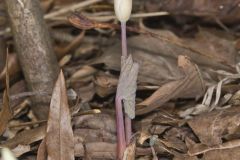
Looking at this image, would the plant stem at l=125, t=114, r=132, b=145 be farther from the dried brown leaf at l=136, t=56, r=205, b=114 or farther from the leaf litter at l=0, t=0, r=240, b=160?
the dried brown leaf at l=136, t=56, r=205, b=114

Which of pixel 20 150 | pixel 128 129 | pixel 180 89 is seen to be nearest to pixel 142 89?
pixel 180 89

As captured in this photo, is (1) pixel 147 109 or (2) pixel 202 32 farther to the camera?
(2) pixel 202 32

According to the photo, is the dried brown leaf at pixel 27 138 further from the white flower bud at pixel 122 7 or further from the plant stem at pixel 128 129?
the white flower bud at pixel 122 7

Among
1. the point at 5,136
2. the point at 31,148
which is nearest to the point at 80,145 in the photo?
the point at 31,148

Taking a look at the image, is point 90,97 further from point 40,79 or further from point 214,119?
point 214,119

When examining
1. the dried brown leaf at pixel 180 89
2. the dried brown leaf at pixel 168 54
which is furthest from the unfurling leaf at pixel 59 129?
the dried brown leaf at pixel 168 54

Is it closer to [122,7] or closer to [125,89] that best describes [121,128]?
[125,89]

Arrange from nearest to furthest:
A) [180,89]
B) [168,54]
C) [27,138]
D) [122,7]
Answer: [122,7], [27,138], [180,89], [168,54]
